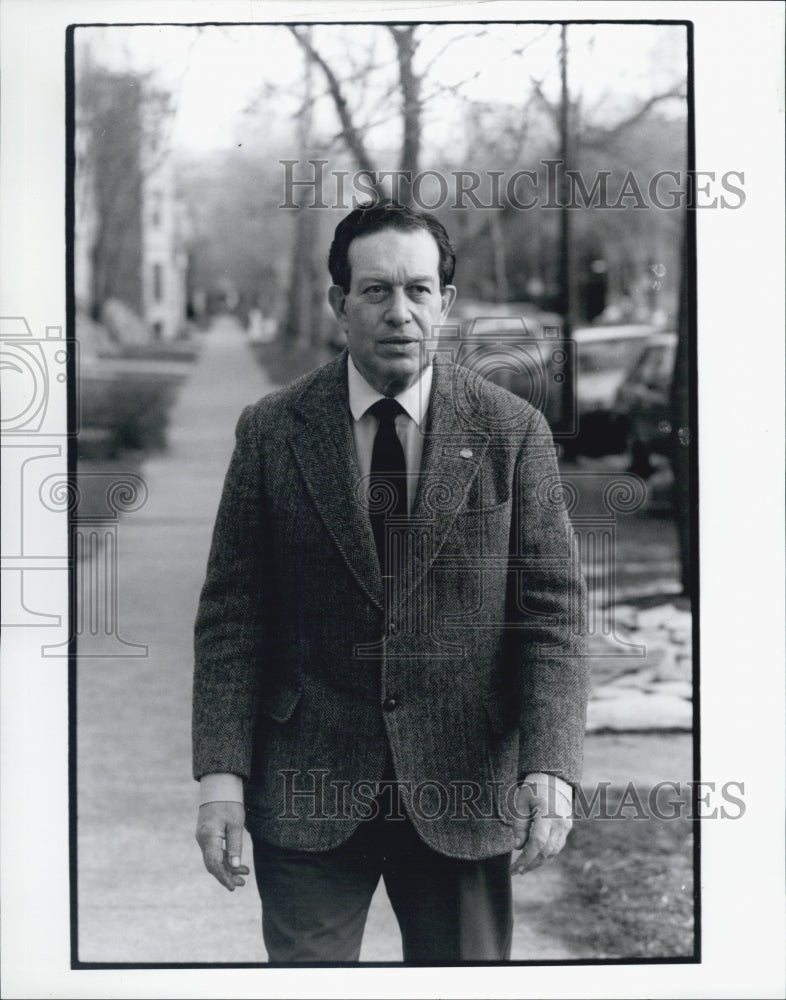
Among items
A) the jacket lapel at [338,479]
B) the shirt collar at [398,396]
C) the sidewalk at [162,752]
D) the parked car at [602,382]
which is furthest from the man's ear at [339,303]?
the parked car at [602,382]

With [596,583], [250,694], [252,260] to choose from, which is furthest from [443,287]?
[250,694]

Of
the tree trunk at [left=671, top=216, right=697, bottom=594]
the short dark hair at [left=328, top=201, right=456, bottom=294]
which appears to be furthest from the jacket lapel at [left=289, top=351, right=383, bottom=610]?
the tree trunk at [left=671, top=216, right=697, bottom=594]

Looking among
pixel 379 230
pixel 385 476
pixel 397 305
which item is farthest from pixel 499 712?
pixel 379 230

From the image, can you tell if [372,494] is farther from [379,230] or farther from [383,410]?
[379,230]

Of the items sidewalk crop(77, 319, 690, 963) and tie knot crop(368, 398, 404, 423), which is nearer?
tie knot crop(368, 398, 404, 423)

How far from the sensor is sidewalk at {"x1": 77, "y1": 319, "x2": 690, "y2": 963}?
4.14 metres

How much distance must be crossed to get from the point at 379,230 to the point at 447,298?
0.27 m

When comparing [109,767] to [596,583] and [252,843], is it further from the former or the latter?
[596,583]

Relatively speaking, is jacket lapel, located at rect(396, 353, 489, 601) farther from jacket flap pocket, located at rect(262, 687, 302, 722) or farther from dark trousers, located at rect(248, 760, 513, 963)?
dark trousers, located at rect(248, 760, 513, 963)

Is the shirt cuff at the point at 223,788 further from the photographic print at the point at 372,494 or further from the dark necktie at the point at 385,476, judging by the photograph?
the dark necktie at the point at 385,476

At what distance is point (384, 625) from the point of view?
386cm

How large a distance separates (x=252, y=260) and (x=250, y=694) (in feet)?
4.43

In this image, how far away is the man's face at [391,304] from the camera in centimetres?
388

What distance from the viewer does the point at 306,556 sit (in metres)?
3.87
